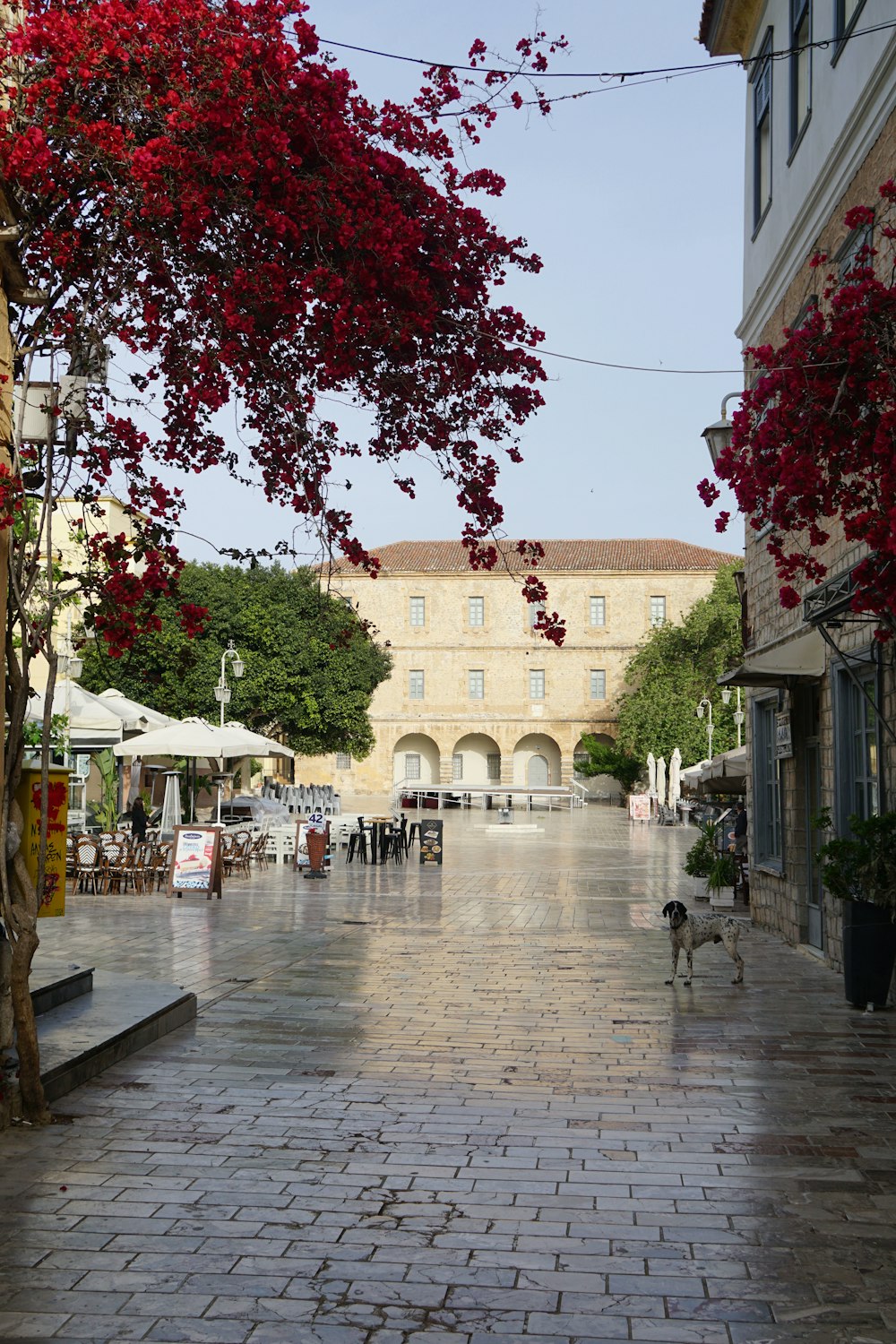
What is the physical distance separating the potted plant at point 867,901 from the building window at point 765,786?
504cm

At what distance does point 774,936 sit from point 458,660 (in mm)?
55295

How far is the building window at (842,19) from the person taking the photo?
9656 millimetres

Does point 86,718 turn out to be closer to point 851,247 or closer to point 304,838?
point 304,838

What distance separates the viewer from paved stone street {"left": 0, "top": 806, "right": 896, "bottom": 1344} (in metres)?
3.60

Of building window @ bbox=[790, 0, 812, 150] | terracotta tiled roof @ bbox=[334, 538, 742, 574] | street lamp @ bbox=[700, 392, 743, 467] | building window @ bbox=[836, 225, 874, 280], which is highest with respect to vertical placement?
terracotta tiled roof @ bbox=[334, 538, 742, 574]

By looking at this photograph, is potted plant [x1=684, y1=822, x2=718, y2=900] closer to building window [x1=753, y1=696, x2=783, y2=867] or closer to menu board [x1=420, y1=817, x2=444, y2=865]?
building window [x1=753, y1=696, x2=783, y2=867]

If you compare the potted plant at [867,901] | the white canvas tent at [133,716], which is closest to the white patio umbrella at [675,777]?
the white canvas tent at [133,716]

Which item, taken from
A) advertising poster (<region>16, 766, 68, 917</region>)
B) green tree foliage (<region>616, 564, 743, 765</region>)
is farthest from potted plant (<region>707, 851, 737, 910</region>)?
green tree foliage (<region>616, 564, 743, 765</region>)

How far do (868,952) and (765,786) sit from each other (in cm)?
598

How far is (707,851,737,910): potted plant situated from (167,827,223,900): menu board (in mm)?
6111

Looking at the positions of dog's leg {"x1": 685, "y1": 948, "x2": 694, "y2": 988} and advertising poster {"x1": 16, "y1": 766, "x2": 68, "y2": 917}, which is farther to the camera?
dog's leg {"x1": 685, "y1": 948, "x2": 694, "y2": 988}

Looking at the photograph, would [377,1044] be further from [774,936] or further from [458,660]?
[458,660]

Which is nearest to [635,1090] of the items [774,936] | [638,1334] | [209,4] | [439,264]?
[638,1334]

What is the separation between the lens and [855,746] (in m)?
10.2
